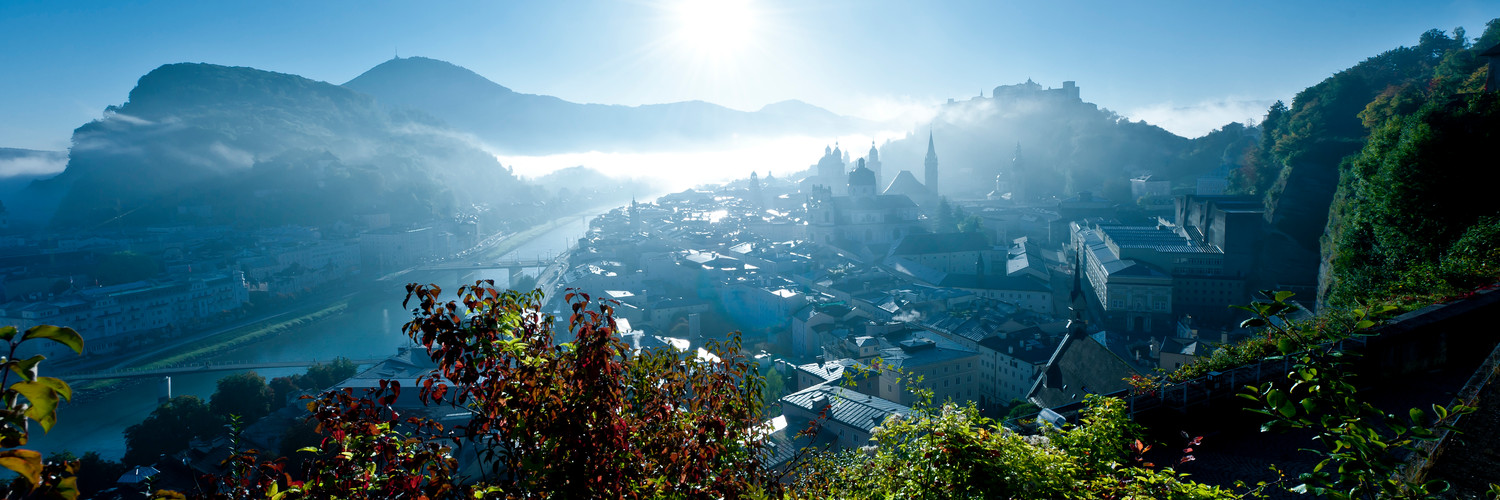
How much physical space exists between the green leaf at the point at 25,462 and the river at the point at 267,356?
53.1 feet

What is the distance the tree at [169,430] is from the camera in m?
13.0

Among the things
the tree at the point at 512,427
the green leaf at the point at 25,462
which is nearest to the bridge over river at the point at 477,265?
the tree at the point at 512,427

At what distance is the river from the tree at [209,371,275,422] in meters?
2.63

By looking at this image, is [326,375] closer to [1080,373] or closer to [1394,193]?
[1080,373]

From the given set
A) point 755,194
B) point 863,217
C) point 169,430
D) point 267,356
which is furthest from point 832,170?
point 169,430

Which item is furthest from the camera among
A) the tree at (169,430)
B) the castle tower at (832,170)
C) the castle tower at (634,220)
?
the castle tower at (832,170)

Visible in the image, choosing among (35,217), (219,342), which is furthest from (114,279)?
(35,217)

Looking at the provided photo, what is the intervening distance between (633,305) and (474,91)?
114348mm

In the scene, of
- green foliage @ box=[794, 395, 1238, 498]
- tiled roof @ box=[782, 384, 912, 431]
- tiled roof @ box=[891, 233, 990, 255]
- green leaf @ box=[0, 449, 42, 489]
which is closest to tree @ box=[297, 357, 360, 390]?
tiled roof @ box=[782, 384, 912, 431]

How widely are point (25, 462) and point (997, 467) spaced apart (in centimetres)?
202

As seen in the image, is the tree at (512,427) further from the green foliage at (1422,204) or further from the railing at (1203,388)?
the green foliage at (1422,204)

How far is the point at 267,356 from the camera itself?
2297cm

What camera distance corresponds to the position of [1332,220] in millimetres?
11844

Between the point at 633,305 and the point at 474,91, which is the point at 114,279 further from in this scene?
the point at 474,91
